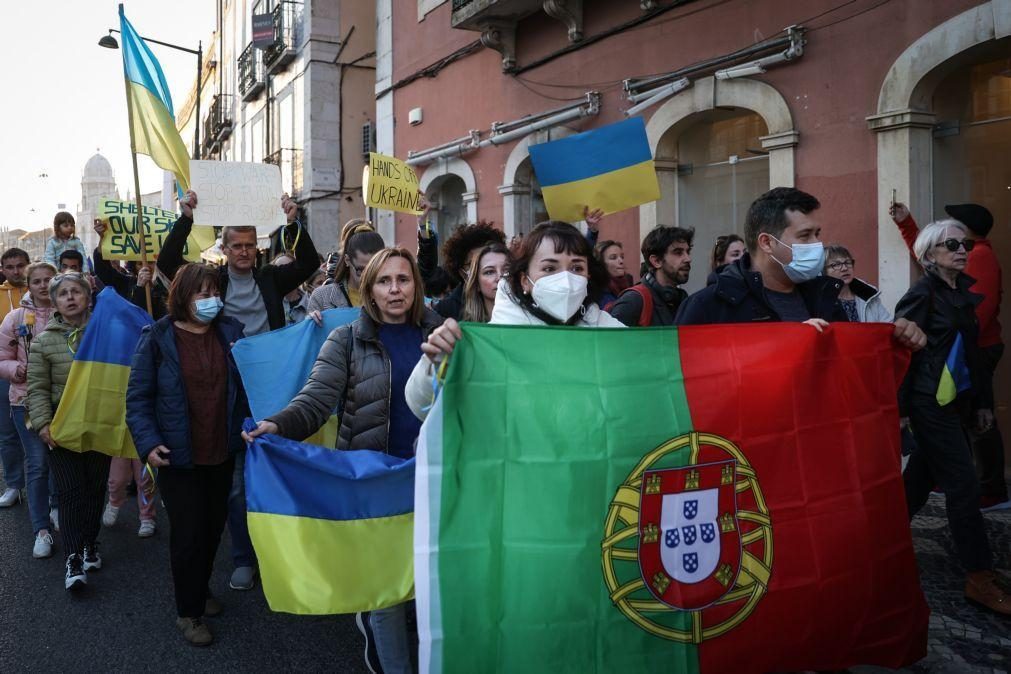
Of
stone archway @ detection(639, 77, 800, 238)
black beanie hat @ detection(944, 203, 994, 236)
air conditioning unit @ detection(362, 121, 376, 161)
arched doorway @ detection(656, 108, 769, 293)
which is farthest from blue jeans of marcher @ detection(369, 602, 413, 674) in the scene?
air conditioning unit @ detection(362, 121, 376, 161)

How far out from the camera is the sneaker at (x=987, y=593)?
4059 millimetres

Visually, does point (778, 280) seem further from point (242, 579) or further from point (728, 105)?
point (728, 105)

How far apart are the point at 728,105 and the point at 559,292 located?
5822 millimetres

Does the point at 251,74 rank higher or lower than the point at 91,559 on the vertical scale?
higher

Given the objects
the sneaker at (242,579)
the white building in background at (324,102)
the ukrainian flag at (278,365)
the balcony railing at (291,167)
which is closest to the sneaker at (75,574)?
the sneaker at (242,579)

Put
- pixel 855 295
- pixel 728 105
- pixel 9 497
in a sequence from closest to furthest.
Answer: pixel 855 295, pixel 9 497, pixel 728 105

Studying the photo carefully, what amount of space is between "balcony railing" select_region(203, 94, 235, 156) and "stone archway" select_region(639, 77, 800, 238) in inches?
1060

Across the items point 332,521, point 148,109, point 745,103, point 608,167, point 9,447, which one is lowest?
point 9,447

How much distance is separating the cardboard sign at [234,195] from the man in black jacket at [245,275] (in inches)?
4.7

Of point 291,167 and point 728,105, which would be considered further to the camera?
point 291,167

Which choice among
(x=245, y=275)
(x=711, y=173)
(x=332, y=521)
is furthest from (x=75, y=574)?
(x=711, y=173)

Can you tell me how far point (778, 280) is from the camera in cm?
345

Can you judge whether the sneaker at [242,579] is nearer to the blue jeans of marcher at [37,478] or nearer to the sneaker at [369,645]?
the sneaker at [369,645]

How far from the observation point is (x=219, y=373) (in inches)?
172
